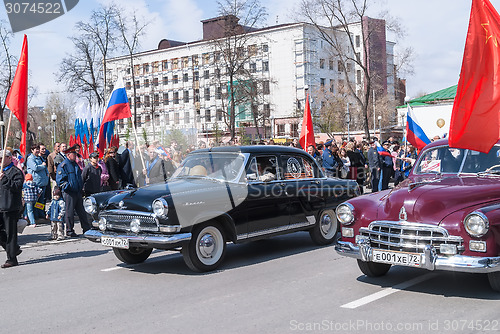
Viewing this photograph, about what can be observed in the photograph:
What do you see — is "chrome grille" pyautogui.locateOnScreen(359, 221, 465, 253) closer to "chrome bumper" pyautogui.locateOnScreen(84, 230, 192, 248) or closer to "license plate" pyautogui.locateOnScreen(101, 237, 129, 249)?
"chrome bumper" pyautogui.locateOnScreen(84, 230, 192, 248)

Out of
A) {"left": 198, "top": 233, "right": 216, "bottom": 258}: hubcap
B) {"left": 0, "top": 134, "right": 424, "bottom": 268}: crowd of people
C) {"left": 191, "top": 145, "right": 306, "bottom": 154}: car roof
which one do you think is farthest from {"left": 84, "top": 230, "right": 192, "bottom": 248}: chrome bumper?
{"left": 191, "top": 145, "right": 306, "bottom": 154}: car roof

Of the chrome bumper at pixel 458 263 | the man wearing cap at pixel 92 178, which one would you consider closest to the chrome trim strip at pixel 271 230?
the chrome bumper at pixel 458 263

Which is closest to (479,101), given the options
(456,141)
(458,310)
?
(456,141)

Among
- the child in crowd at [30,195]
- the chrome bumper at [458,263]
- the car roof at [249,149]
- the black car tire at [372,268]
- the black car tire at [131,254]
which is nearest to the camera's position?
the chrome bumper at [458,263]

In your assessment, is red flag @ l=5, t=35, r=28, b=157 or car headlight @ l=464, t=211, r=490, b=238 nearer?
car headlight @ l=464, t=211, r=490, b=238

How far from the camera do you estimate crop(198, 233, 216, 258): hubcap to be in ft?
26.0

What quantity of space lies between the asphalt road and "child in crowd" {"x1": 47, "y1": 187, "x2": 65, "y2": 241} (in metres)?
2.38

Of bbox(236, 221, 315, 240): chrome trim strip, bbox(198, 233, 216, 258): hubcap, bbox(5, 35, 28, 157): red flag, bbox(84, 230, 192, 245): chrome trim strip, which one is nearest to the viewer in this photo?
bbox(84, 230, 192, 245): chrome trim strip

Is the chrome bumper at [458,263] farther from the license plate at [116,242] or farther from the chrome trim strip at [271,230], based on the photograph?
the license plate at [116,242]

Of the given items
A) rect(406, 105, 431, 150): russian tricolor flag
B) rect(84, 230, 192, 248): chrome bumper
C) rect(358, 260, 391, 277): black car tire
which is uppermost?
rect(406, 105, 431, 150): russian tricolor flag

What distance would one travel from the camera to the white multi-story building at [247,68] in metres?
70.1

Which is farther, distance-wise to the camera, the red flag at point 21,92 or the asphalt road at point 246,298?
the red flag at point 21,92

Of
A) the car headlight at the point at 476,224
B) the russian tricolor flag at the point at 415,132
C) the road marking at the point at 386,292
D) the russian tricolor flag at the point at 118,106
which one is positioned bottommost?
the road marking at the point at 386,292

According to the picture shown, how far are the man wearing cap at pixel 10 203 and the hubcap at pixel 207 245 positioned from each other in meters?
3.26
